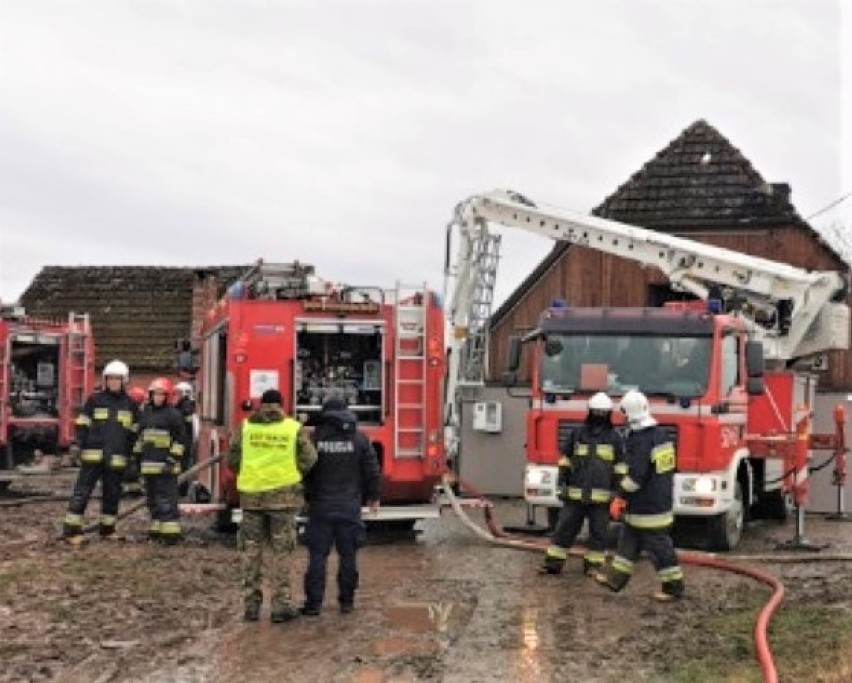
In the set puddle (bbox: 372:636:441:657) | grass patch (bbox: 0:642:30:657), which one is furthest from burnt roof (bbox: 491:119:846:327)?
grass patch (bbox: 0:642:30:657)

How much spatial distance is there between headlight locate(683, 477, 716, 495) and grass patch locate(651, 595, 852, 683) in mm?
2548

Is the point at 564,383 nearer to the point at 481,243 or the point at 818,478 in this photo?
the point at 481,243

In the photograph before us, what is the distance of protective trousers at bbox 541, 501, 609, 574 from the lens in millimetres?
10086

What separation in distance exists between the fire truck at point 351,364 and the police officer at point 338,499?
3.11m

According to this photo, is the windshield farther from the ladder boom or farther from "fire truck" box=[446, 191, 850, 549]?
the ladder boom

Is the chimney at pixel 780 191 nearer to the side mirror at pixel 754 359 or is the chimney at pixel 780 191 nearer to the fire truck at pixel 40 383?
the side mirror at pixel 754 359

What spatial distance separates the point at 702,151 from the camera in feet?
76.1

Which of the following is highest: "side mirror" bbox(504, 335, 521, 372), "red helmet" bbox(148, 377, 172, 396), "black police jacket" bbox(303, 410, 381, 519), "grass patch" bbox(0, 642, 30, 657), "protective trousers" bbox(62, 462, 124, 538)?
"side mirror" bbox(504, 335, 521, 372)

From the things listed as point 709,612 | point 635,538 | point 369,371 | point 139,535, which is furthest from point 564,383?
point 139,535

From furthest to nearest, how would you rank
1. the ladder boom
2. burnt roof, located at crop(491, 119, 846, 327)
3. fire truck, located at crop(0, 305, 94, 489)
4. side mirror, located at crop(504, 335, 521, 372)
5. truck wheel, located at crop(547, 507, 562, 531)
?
burnt roof, located at crop(491, 119, 846, 327), fire truck, located at crop(0, 305, 94, 489), the ladder boom, truck wheel, located at crop(547, 507, 562, 531), side mirror, located at crop(504, 335, 521, 372)

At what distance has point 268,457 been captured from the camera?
837 centimetres

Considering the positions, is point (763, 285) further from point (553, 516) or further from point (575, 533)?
point (575, 533)

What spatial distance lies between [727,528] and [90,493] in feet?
20.3

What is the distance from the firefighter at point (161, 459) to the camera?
454 inches
